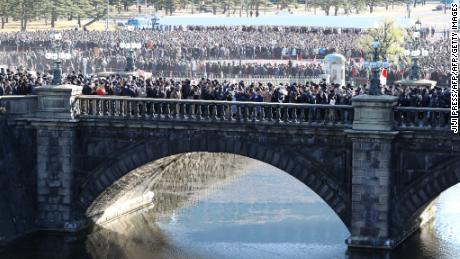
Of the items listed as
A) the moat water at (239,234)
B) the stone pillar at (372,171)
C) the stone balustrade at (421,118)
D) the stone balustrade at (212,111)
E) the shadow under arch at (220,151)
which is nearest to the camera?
the stone balustrade at (421,118)

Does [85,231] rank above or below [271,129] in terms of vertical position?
below

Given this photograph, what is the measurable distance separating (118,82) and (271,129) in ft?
39.4

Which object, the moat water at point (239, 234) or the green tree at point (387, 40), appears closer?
the moat water at point (239, 234)

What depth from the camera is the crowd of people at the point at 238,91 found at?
59.8 metres

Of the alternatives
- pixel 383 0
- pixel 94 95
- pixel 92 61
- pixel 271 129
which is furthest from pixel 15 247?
pixel 383 0

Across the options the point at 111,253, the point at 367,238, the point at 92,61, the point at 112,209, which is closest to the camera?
the point at 367,238

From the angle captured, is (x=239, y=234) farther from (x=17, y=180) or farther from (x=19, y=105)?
(x=19, y=105)

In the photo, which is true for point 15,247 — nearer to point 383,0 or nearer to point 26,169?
point 26,169

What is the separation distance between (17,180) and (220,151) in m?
10.0

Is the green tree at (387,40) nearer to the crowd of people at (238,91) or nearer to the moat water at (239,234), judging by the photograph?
the moat water at (239,234)

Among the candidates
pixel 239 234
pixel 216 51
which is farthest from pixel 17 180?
pixel 216 51

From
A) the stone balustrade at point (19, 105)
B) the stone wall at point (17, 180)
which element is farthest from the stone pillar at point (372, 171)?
the stone balustrade at point (19, 105)

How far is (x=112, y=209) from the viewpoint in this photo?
221ft

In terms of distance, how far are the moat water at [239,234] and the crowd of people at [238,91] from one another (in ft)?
21.6
